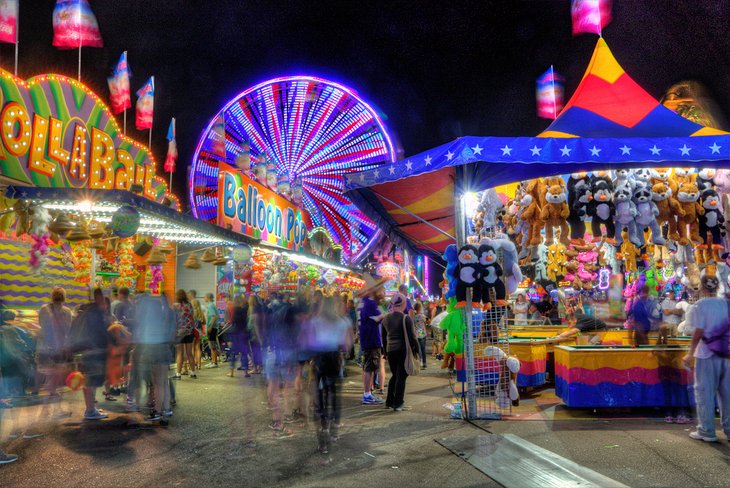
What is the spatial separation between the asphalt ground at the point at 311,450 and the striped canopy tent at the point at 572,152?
2741mm

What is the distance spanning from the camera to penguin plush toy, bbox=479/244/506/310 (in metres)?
6.68

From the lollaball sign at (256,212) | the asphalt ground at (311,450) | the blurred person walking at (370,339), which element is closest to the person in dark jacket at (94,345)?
the asphalt ground at (311,450)

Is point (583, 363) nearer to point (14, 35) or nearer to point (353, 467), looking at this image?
point (353, 467)

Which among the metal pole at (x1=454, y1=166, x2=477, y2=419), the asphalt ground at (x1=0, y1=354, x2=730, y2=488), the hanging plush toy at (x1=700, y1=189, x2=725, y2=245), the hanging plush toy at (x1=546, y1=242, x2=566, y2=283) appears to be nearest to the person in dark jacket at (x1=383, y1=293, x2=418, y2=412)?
the asphalt ground at (x1=0, y1=354, x2=730, y2=488)

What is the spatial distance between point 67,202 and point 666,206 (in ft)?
28.8

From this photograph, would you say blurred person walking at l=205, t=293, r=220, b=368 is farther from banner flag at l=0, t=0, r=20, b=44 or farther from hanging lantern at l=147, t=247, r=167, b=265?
banner flag at l=0, t=0, r=20, b=44

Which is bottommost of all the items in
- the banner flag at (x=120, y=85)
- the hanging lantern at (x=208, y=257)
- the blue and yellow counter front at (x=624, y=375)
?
the blue and yellow counter front at (x=624, y=375)

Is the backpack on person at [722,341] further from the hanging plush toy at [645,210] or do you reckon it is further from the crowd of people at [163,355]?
the crowd of people at [163,355]

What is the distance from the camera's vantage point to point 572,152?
21.4 ft

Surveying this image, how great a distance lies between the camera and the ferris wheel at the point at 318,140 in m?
24.6

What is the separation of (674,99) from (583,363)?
22.2 meters

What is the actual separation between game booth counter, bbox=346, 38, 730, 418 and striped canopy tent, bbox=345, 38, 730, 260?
0.05 feet

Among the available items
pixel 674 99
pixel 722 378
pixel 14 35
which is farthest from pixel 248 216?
pixel 674 99

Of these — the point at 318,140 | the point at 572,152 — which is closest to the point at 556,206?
the point at 572,152
